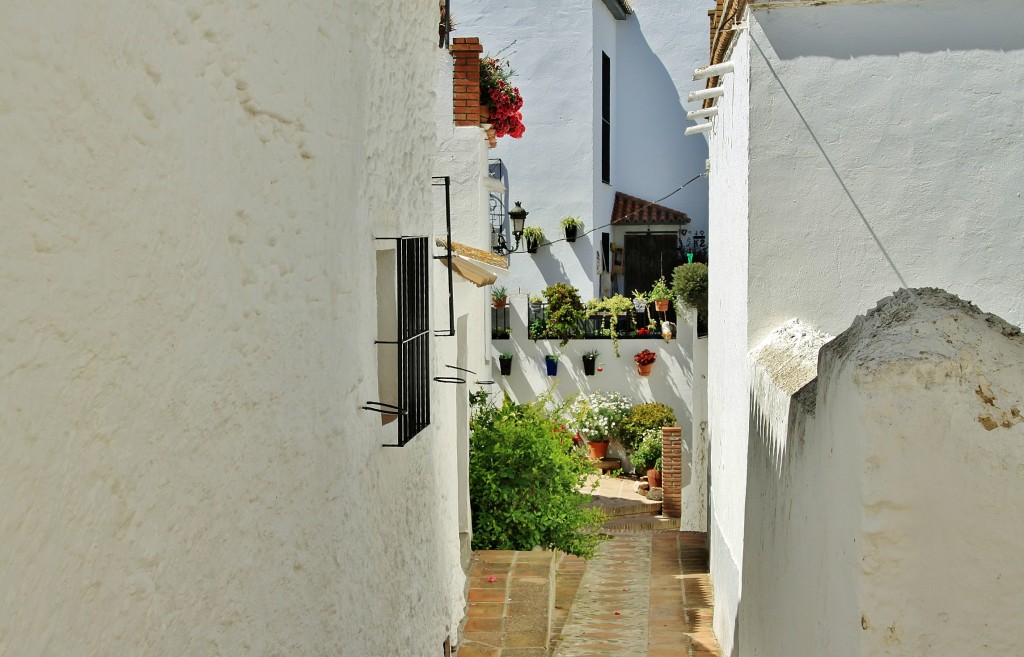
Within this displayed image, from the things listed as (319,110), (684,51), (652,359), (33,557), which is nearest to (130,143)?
(33,557)

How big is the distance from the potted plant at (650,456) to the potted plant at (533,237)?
6.22 m

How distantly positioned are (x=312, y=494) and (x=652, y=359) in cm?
1442

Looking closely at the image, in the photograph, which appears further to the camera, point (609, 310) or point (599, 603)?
point (609, 310)

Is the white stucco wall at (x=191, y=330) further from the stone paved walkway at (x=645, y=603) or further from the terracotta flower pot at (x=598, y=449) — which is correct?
the terracotta flower pot at (x=598, y=449)

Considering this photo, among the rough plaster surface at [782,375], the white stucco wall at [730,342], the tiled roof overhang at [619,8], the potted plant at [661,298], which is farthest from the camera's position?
the tiled roof overhang at [619,8]

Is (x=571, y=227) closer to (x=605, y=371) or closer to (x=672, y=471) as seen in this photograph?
(x=605, y=371)

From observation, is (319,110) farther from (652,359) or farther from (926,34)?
(652,359)

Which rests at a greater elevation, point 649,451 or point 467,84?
point 467,84

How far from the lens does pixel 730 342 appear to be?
9.41 meters

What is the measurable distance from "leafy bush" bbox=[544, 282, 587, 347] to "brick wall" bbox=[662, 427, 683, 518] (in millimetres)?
3278

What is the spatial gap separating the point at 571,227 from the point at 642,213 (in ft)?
8.28

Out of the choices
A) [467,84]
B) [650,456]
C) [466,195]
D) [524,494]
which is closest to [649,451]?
[650,456]

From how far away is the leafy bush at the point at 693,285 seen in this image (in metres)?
16.2

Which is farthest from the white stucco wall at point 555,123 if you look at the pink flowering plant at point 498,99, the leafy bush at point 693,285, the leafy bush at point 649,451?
the pink flowering plant at point 498,99
